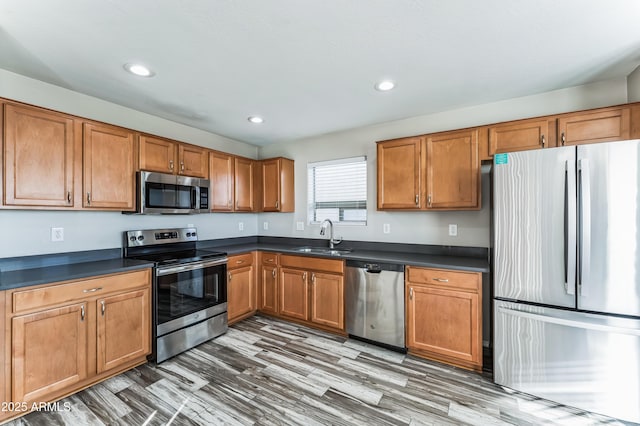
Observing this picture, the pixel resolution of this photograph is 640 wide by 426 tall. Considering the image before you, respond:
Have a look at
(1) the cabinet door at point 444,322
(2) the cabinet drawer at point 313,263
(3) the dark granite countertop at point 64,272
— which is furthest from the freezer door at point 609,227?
(3) the dark granite countertop at point 64,272

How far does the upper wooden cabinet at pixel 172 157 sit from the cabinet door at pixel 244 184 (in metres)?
0.51

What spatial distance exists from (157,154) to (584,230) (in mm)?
3747

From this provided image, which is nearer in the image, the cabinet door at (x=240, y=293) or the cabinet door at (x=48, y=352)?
the cabinet door at (x=48, y=352)

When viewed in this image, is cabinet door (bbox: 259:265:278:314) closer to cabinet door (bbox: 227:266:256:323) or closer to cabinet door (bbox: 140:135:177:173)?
cabinet door (bbox: 227:266:256:323)

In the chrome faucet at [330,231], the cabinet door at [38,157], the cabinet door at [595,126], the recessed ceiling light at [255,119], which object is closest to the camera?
the cabinet door at [38,157]

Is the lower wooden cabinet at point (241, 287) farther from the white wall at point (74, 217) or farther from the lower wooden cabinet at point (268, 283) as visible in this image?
the white wall at point (74, 217)

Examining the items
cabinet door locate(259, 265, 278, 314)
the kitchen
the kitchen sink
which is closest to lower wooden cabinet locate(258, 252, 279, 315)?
cabinet door locate(259, 265, 278, 314)

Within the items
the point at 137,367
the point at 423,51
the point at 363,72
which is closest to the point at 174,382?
the point at 137,367

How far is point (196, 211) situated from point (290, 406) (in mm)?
2228

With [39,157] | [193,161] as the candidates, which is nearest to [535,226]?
[193,161]

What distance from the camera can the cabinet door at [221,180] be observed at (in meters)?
3.45

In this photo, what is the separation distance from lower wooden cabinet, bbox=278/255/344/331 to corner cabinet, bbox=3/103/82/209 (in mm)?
2217

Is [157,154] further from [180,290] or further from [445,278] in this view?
[445,278]

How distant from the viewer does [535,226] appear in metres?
2.06
